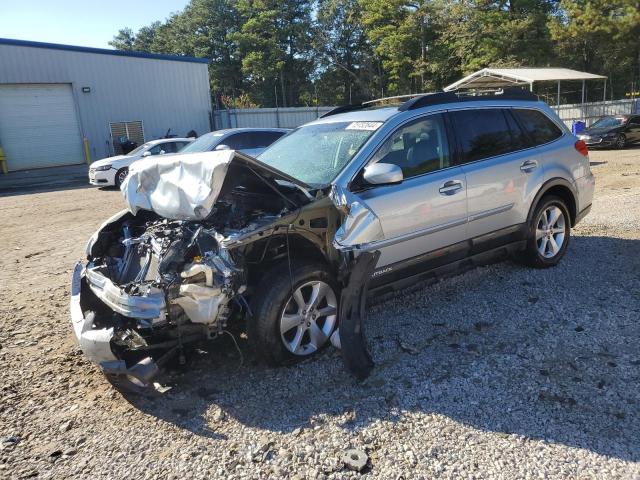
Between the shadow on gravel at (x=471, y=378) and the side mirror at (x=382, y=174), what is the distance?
1.24 m

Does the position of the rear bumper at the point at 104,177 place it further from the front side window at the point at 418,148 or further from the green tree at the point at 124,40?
the green tree at the point at 124,40

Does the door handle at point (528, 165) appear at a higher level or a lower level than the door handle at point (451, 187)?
higher

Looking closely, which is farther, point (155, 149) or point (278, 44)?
point (278, 44)

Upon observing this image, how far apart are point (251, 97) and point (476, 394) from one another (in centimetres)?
5307

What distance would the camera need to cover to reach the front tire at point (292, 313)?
135 inches

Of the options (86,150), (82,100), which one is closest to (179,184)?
(86,150)

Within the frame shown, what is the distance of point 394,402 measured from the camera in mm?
3193

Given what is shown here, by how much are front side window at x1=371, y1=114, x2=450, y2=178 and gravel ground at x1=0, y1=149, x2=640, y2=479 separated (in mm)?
1261

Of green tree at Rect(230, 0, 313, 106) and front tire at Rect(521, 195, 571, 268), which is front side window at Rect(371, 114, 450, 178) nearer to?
front tire at Rect(521, 195, 571, 268)

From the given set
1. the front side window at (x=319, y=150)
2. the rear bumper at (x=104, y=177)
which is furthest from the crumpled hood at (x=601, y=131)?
the front side window at (x=319, y=150)

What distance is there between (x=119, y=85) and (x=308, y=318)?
A: 79.1 feet

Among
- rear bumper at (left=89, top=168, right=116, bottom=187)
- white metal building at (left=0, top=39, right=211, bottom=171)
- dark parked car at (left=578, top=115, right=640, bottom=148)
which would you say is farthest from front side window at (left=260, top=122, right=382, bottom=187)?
white metal building at (left=0, top=39, right=211, bottom=171)

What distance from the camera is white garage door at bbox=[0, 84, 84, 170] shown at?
71.2 ft

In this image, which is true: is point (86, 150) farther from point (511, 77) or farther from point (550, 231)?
point (550, 231)
